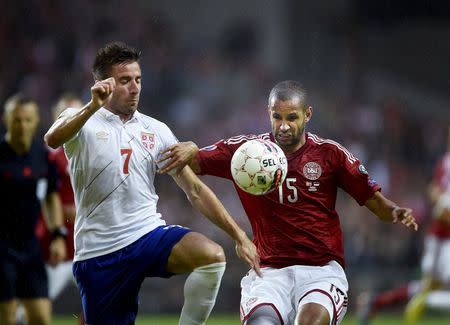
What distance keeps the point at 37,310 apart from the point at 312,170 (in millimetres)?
3005

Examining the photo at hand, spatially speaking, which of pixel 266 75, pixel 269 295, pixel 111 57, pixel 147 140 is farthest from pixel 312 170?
pixel 266 75

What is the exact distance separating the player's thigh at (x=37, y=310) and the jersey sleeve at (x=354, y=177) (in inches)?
120

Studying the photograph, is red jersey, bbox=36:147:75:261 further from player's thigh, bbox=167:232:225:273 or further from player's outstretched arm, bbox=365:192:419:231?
player's outstretched arm, bbox=365:192:419:231

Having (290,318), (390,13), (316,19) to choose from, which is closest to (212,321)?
(290,318)

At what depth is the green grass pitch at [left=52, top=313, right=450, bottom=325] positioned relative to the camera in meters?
13.0

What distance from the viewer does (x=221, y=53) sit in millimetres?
18891

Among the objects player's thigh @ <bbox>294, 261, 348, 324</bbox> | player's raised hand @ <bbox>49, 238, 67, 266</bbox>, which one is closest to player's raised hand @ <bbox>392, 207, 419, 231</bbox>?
player's thigh @ <bbox>294, 261, 348, 324</bbox>

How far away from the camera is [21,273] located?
8555 millimetres

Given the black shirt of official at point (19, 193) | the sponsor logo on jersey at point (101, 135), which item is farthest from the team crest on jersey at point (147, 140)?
the black shirt of official at point (19, 193)

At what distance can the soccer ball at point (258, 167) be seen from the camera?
20.6 ft

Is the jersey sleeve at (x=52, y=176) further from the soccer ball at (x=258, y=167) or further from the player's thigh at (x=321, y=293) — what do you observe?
the player's thigh at (x=321, y=293)

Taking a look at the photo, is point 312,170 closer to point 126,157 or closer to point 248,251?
point 248,251

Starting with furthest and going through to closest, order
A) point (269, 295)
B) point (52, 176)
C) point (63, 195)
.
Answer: point (63, 195) < point (52, 176) < point (269, 295)

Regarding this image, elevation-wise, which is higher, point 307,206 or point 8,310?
point 307,206
